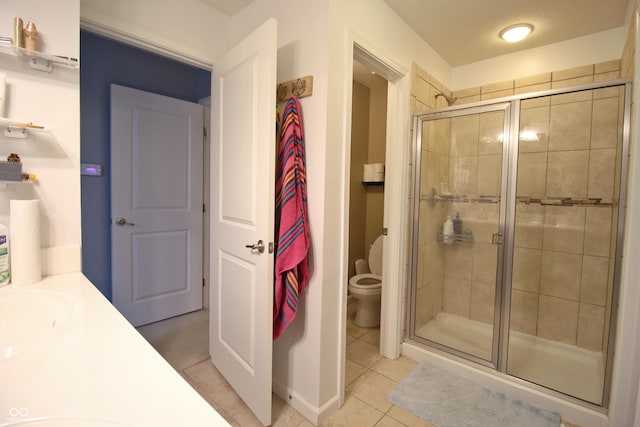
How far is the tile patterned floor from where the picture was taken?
5.34ft

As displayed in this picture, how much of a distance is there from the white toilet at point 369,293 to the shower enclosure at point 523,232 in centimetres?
40

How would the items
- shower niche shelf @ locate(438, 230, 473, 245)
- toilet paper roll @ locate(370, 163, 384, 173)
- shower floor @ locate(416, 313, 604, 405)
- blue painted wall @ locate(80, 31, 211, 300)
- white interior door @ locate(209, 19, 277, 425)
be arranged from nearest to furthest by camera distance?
white interior door @ locate(209, 19, 277, 425) → shower floor @ locate(416, 313, 604, 405) → blue painted wall @ locate(80, 31, 211, 300) → shower niche shelf @ locate(438, 230, 473, 245) → toilet paper roll @ locate(370, 163, 384, 173)

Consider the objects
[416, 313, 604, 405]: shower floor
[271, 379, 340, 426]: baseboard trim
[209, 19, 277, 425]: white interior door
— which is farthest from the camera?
[416, 313, 604, 405]: shower floor

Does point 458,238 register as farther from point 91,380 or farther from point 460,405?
point 91,380

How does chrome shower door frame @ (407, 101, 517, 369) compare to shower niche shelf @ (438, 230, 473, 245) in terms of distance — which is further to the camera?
shower niche shelf @ (438, 230, 473, 245)

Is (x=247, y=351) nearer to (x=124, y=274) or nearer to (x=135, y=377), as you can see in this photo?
(x=135, y=377)

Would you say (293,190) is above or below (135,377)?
above

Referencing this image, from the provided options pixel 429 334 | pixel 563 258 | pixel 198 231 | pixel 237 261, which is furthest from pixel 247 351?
pixel 563 258

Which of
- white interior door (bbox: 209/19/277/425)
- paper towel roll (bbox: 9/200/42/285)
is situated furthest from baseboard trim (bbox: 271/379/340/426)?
paper towel roll (bbox: 9/200/42/285)

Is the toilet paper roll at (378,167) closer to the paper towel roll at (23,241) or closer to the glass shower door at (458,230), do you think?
the glass shower door at (458,230)

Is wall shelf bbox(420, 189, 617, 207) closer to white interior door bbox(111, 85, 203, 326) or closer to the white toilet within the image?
the white toilet

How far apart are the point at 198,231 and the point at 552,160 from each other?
294 cm

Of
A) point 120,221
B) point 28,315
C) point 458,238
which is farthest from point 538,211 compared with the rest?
point 120,221

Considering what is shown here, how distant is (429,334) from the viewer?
7.73ft
